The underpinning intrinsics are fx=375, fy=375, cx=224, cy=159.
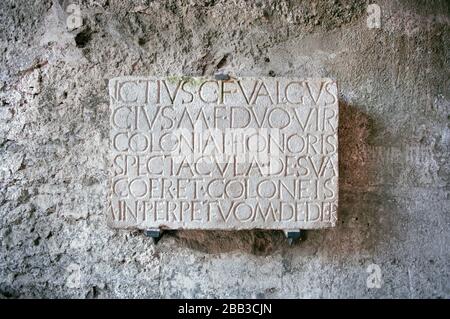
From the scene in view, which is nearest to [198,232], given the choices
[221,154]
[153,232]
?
[153,232]

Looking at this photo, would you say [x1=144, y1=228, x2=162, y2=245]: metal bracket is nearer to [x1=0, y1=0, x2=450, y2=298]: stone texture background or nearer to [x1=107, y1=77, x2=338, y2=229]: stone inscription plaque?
[x1=107, y1=77, x2=338, y2=229]: stone inscription plaque

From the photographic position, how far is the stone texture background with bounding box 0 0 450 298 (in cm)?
228

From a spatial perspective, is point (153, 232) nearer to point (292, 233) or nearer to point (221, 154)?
point (221, 154)

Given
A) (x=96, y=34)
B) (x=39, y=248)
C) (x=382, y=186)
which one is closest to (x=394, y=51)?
(x=382, y=186)

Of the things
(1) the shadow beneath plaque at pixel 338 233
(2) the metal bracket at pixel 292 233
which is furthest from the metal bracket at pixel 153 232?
(2) the metal bracket at pixel 292 233

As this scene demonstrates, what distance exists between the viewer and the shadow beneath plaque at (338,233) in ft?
7.51

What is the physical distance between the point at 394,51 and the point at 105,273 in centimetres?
225

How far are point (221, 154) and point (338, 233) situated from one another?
2.91 ft

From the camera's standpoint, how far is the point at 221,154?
212 centimetres

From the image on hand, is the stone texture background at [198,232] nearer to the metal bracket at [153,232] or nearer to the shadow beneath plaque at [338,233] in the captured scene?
the shadow beneath plaque at [338,233]

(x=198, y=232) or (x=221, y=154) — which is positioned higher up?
(x=221, y=154)

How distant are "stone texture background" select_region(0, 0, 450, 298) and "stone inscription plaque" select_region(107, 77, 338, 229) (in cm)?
20

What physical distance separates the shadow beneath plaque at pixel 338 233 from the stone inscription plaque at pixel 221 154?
0.18 meters

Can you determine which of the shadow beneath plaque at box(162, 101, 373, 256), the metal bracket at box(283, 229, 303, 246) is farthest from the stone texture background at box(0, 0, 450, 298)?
the metal bracket at box(283, 229, 303, 246)
